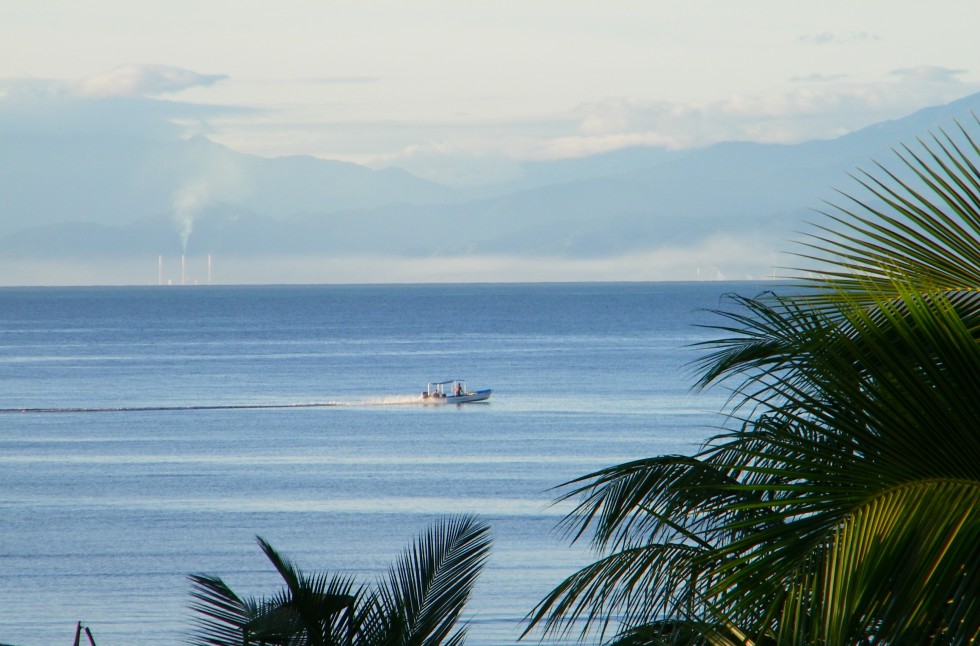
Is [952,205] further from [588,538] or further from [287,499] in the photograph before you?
[287,499]

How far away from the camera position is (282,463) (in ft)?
174

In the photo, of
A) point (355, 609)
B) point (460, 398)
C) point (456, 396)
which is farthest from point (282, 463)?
point (355, 609)

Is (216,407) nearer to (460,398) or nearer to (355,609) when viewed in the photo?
(460,398)

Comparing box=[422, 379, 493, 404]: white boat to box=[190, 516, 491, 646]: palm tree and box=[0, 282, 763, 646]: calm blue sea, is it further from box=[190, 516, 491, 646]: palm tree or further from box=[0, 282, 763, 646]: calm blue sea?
box=[190, 516, 491, 646]: palm tree

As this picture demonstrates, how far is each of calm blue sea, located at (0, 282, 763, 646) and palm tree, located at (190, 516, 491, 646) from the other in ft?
56.3

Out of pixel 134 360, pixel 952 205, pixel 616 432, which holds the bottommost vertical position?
pixel 952 205

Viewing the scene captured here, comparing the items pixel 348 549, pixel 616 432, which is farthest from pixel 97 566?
pixel 616 432

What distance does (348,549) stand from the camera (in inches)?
1393

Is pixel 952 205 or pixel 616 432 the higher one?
pixel 616 432

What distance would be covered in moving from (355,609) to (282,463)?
1800 inches

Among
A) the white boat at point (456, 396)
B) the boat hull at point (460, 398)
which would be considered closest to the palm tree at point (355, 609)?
the white boat at point (456, 396)

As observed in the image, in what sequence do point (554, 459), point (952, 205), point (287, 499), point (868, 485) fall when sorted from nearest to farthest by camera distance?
point (868, 485) → point (952, 205) → point (287, 499) → point (554, 459)

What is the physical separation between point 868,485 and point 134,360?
117 meters

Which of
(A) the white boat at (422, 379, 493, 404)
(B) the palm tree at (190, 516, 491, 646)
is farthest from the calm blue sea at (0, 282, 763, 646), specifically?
(B) the palm tree at (190, 516, 491, 646)
